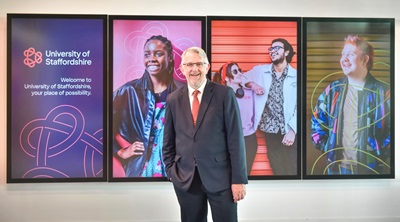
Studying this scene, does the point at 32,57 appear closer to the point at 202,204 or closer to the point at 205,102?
the point at 205,102

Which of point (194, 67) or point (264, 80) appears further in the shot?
point (264, 80)

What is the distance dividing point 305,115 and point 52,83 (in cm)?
253

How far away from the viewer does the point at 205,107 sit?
2369 millimetres

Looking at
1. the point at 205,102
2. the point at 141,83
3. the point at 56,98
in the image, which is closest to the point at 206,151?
the point at 205,102

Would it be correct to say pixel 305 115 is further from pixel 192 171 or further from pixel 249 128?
pixel 192 171

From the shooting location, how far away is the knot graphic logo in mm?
3455

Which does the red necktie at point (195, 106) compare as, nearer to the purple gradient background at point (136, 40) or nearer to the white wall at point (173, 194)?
the purple gradient background at point (136, 40)

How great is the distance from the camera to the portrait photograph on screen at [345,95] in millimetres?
3590

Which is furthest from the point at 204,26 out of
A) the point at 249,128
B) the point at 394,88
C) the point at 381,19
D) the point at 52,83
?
the point at 394,88

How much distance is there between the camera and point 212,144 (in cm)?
233

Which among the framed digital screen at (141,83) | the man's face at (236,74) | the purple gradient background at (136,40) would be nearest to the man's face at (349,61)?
the man's face at (236,74)

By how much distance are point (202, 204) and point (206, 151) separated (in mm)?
387

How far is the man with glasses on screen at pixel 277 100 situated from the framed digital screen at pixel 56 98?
1537 mm

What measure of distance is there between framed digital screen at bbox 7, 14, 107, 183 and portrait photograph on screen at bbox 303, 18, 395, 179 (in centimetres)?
207
